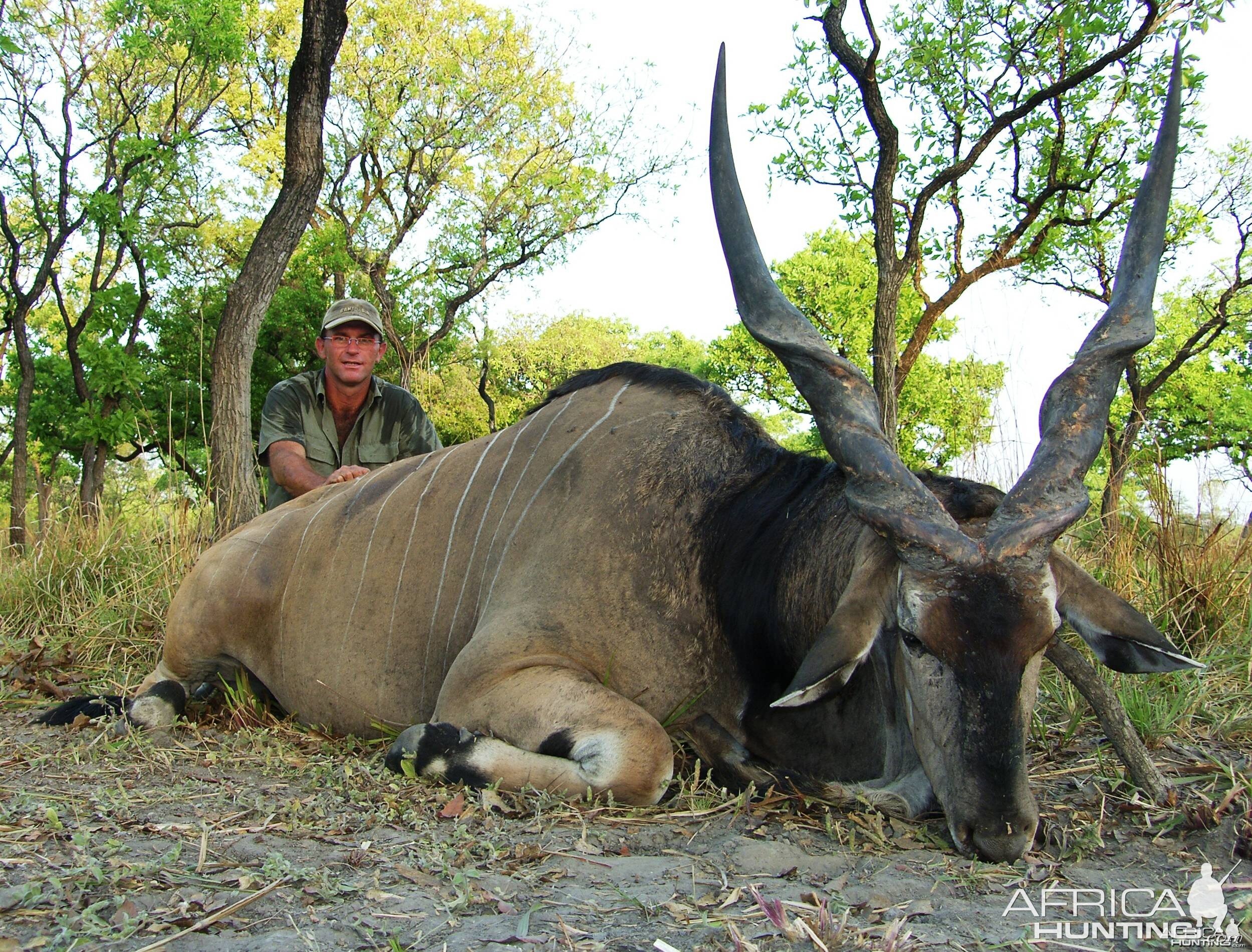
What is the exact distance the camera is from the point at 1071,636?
3621 millimetres

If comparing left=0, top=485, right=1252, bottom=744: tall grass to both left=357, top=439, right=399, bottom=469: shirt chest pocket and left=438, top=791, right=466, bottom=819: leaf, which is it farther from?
left=438, top=791, right=466, bottom=819: leaf

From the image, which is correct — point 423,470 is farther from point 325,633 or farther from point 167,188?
point 167,188

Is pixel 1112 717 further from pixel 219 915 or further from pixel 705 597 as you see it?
pixel 219 915

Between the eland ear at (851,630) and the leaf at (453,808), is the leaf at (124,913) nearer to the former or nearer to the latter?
the leaf at (453,808)

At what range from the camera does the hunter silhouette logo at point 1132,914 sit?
1688mm

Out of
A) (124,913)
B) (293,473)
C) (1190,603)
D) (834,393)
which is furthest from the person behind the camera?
(293,473)

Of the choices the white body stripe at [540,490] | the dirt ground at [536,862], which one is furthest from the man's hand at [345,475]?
the dirt ground at [536,862]

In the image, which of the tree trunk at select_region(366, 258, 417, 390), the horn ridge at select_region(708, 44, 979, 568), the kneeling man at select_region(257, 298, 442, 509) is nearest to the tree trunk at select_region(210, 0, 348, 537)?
the kneeling man at select_region(257, 298, 442, 509)

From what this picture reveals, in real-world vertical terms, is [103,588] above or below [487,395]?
below

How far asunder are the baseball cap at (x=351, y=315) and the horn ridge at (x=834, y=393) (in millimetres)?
2756

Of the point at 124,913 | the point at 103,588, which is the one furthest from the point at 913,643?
the point at 103,588

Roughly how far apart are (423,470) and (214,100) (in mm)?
15195

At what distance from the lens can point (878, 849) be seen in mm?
2117

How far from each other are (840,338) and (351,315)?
58.2 ft
